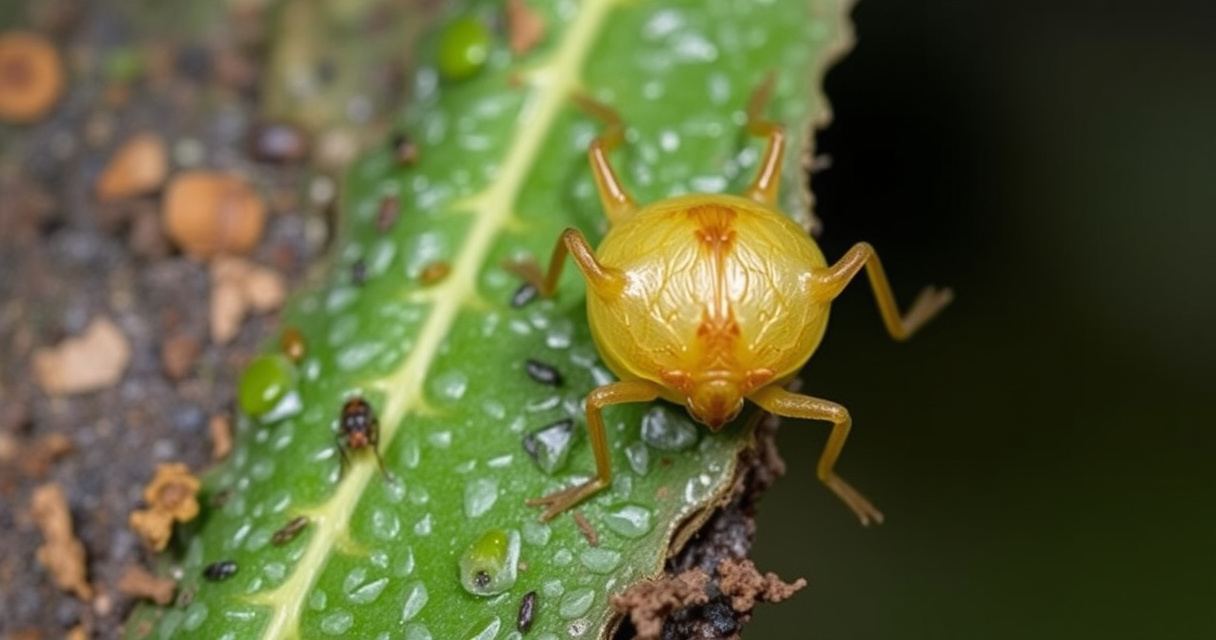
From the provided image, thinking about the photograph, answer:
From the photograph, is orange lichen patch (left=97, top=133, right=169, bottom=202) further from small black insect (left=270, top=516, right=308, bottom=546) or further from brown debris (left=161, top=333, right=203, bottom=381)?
small black insect (left=270, top=516, right=308, bottom=546)

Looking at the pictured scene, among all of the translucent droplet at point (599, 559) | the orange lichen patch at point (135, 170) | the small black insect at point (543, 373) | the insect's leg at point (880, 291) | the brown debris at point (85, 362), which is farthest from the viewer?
the orange lichen patch at point (135, 170)

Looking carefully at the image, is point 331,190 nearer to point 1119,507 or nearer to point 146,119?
point 146,119

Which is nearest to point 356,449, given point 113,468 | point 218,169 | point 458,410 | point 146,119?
point 458,410

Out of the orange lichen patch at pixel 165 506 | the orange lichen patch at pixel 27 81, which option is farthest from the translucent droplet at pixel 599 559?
the orange lichen patch at pixel 27 81

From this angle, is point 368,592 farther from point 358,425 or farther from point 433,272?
point 433,272

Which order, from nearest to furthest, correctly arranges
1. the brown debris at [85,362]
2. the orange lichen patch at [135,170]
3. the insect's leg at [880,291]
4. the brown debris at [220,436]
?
the insect's leg at [880,291] < the brown debris at [220,436] < the brown debris at [85,362] < the orange lichen patch at [135,170]

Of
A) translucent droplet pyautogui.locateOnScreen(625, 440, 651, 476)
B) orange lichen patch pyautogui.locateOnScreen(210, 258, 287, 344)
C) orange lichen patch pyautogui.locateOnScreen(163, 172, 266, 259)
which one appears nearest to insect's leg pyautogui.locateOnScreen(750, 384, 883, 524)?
translucent droplet pyautogui.locateOnScreen(625, 440, 651, 476)

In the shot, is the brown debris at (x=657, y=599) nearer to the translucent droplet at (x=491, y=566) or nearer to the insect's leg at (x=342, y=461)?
the translucent droplet at (x=491, y=566)
